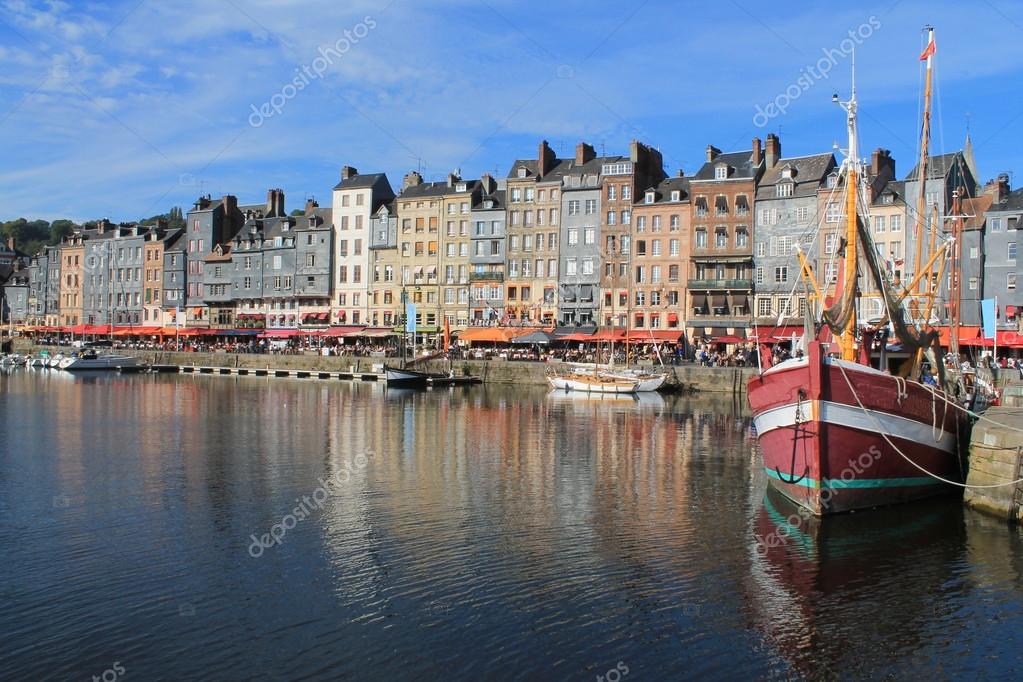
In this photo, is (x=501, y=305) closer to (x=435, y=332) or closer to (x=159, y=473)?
(x=435, y=332)

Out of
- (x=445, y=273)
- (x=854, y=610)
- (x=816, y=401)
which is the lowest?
(x=854, y=610)

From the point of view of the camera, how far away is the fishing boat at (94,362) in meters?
94.2

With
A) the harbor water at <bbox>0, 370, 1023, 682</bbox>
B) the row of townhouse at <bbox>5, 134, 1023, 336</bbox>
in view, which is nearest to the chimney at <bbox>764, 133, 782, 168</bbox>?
the row of townhouse at <bbox>5, 134, 1023, 336</bbox>

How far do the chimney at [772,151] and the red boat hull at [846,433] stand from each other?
63.8 meters

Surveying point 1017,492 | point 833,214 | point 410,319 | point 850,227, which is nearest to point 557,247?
point 410,319

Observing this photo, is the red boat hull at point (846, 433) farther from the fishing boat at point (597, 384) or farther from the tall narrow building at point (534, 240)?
the tall narrow building at point (534, 240)

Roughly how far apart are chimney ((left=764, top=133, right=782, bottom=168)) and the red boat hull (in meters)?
63.8

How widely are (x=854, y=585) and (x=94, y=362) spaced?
9113 centimetres

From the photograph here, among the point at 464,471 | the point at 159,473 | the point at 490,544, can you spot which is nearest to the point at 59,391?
the point at 159,473

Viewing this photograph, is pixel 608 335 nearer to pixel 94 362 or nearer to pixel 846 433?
pixel 94 362

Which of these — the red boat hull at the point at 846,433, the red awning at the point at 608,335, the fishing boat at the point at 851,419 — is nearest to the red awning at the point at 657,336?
the red awning at the point at 608,335

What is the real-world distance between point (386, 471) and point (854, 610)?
53.9ft

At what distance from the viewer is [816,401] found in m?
22.5

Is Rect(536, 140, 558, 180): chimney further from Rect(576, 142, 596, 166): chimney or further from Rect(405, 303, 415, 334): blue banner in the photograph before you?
Rect(405, 303, 415, 334): blue banner
